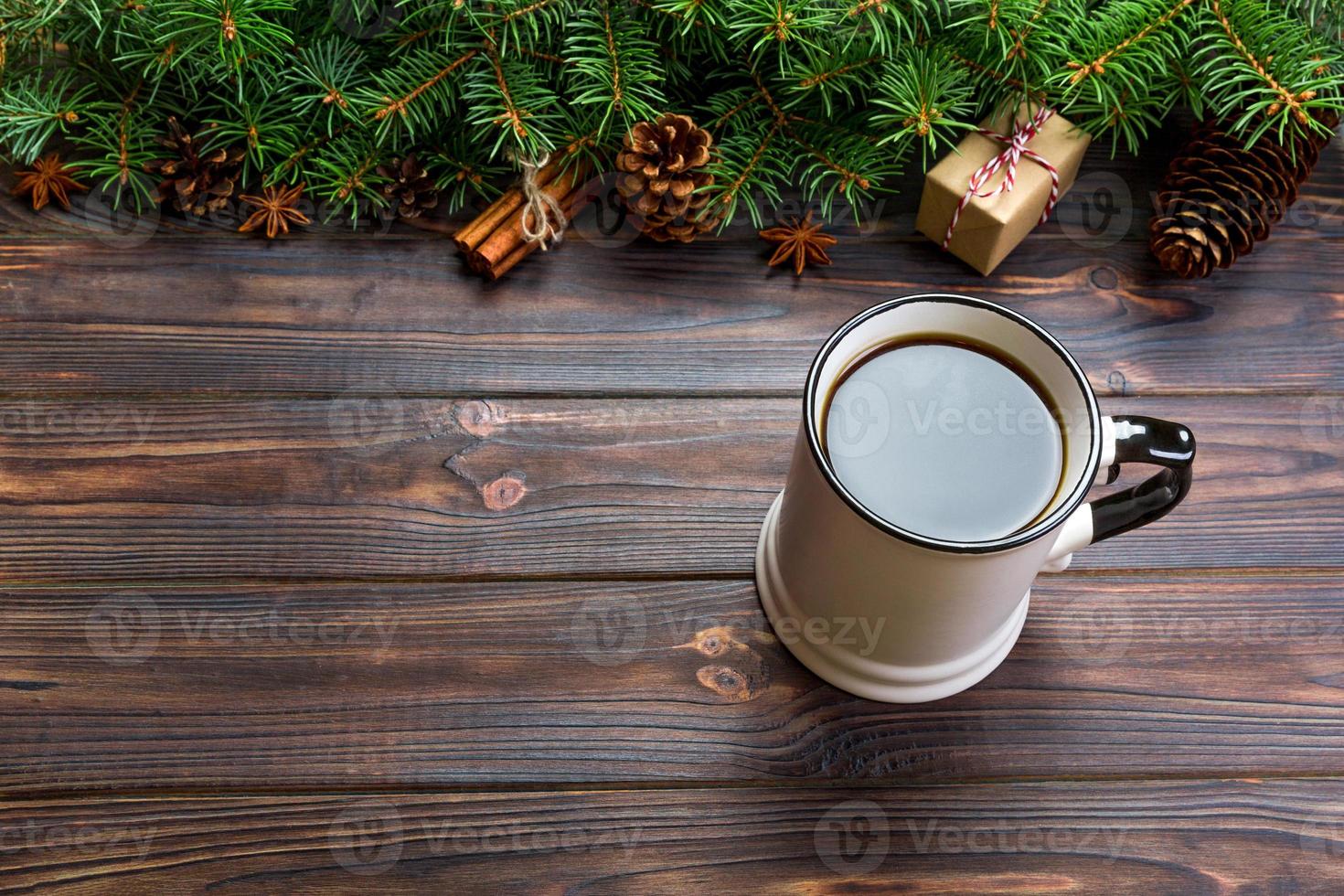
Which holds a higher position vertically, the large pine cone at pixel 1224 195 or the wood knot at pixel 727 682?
the large pine cone at pixel 1224 195

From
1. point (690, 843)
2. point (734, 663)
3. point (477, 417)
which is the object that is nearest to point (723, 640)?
point (734, 663)

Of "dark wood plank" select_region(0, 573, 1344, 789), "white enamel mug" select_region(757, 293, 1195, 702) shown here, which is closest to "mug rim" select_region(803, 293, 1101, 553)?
"white enamel mug" select_region(757, 293, 1195, 702)

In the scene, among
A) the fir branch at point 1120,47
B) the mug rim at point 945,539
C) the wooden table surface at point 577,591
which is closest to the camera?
the mug rim at point 945,539

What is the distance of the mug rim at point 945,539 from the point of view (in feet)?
1.58

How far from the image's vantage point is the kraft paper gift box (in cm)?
74

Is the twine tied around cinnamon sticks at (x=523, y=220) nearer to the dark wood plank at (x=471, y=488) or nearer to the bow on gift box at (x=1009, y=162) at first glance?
the dark wood plank at (x=471, y=488)

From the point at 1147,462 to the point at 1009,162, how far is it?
0.31 metres

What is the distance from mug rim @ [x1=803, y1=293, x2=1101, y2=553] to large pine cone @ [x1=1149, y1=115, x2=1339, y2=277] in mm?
305

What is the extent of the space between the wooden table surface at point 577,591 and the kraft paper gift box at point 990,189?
24 millimetres

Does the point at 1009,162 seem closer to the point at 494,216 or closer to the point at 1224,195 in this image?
A: the point at 1224,195

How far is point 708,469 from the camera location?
71 cm

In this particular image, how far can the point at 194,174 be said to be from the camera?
0.79m

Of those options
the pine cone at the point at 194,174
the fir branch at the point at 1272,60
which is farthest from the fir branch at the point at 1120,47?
the pine cone at the point at 194,174

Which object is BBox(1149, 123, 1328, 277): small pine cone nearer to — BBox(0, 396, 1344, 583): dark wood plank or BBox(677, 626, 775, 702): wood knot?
BBox(0, 396, 1344, 583): dark wood plank
